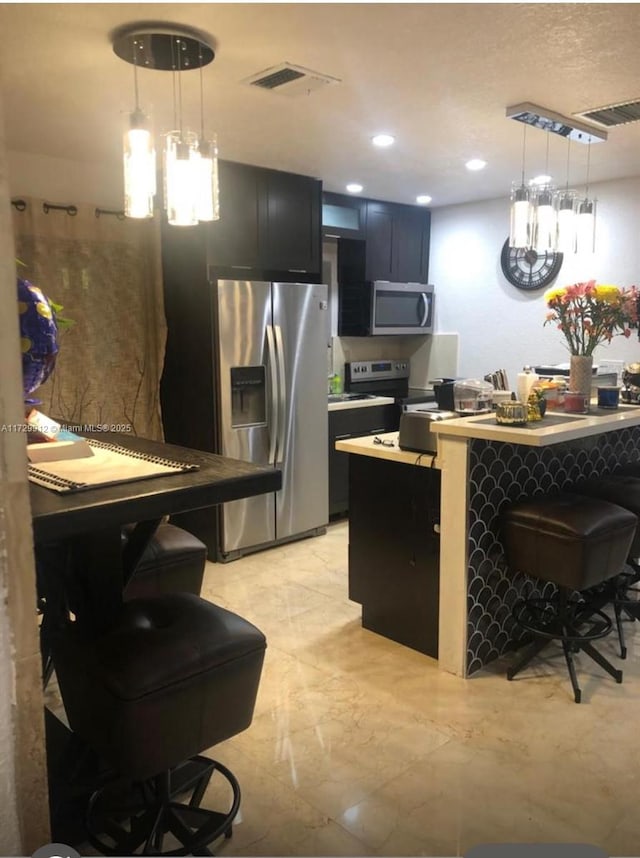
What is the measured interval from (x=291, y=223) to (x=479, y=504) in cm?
247

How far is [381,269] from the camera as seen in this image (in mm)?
5363

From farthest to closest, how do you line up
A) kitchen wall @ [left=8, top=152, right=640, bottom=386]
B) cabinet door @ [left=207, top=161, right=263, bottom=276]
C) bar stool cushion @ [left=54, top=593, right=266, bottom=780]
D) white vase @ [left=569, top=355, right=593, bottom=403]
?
kitchen wall @ [left=8, top=152, right=640, bottom=386]
cabinet door @ [left=207, top=161, right=263, bottom=276]
white vase @ [left=569, top=355, right=593, bottom=403]
bar stool cushion @ [left=54, top=593, right=266, bottom=780]

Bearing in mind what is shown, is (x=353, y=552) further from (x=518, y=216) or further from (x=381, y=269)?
(x=381, y=269)

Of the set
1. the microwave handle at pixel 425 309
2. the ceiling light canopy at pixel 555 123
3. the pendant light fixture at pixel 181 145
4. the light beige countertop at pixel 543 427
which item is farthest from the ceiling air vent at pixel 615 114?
the microwave handle at pixel 425 309

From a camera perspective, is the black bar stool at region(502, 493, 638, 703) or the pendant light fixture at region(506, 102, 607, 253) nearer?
the black bar stool at region(502, 493, 638, 703)

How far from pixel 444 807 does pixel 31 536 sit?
1491 mm

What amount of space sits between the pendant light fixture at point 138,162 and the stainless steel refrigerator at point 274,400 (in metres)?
1.56

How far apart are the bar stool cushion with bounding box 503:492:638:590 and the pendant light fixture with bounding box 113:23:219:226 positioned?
5.40ft

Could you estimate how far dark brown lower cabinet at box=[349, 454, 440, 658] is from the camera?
2.86 meters

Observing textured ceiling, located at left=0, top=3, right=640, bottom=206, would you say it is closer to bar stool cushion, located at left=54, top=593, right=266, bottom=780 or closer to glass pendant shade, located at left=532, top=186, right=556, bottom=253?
glass pendant shade, located at left=532, top=186, right=556, bottom=253

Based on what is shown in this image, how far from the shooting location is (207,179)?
7.55 feet

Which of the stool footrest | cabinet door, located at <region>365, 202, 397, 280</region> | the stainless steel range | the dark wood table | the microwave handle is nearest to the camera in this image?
the dark wood table

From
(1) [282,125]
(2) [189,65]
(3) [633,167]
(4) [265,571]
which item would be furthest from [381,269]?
(2) [189,65]

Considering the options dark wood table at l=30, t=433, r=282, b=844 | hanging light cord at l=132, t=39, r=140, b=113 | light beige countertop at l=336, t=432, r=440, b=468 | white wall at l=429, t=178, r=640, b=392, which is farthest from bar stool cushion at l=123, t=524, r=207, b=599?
white wall at l=429, t=178, r=640, b=392
